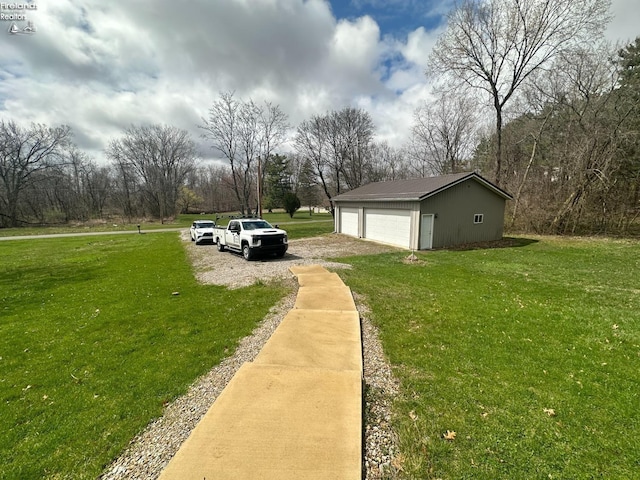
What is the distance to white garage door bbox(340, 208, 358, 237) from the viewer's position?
749 inches

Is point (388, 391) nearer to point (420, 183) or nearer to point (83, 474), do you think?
point (83, 474)

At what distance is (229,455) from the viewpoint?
2.19 meters

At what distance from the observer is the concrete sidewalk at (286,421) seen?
6.82 ft

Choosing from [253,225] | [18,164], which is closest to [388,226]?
[253,225]

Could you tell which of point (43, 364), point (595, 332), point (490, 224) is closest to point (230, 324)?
point (43, 364)

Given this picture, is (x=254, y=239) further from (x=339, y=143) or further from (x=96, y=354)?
(x=339, y=143)

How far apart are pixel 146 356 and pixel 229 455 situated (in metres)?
2.63

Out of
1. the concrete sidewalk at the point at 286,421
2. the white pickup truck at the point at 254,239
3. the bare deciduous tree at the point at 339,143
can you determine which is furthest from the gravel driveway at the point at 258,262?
the bare deciduous tree at the point at 339,143

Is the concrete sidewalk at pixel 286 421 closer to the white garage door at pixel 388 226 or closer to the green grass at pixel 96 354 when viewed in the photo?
the green grass at pixel 96 354

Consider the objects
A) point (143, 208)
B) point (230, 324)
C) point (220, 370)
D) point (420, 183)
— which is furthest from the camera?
point (143, 208)

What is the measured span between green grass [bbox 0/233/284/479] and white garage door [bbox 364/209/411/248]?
9461mm

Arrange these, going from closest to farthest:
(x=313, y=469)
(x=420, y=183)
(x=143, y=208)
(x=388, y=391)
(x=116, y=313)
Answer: (x=313, y=469) → (x=388, y=391) → (x=116, y=313) → (x=420, y=183) → (x=143, y=208)

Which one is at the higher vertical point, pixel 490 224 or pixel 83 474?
pixel 490 224

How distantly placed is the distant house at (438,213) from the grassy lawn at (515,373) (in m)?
6.32
